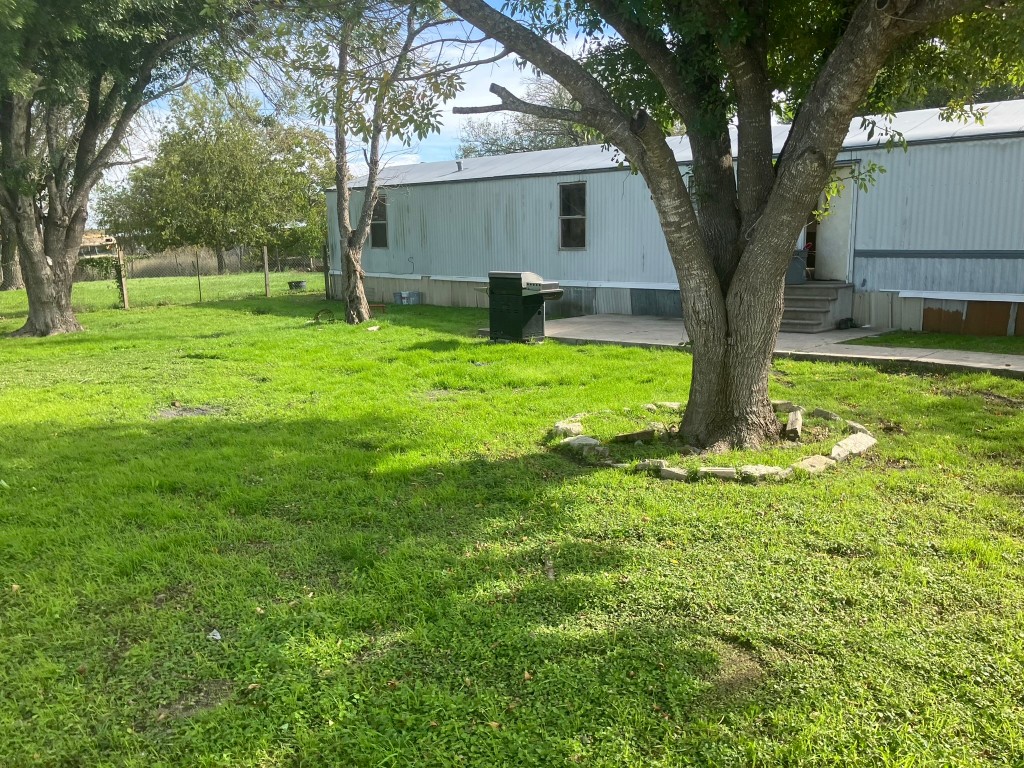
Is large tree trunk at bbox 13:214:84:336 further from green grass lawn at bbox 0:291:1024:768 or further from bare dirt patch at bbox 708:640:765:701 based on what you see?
bare dirt patch at bbox 708:640:765:701

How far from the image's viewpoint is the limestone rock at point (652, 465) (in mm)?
4824

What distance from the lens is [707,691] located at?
8.38 ft

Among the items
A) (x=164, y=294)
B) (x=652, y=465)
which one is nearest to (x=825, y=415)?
(x=652, y=465)

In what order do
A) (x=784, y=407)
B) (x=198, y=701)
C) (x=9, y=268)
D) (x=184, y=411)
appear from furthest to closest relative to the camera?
(x=9, y=268)
(x=184, y=411)
(x=784, y=407)
(x=198, y=701)

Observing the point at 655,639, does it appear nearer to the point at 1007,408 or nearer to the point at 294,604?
the point at 294,604

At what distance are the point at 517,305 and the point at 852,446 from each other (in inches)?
227

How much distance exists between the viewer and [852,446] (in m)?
5.15

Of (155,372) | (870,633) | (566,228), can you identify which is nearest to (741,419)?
(870,633)

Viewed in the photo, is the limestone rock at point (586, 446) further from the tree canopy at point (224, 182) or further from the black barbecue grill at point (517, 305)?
the tree canopy at point (224, 182)

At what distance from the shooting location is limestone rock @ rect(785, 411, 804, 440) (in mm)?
5387

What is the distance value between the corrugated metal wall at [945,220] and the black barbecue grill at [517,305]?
4.65 metres

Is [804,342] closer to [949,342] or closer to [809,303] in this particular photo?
[809,303]

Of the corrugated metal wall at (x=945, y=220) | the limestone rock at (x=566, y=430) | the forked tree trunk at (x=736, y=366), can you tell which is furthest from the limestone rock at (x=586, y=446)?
the corrugated metal wall at (x=945, y=220)

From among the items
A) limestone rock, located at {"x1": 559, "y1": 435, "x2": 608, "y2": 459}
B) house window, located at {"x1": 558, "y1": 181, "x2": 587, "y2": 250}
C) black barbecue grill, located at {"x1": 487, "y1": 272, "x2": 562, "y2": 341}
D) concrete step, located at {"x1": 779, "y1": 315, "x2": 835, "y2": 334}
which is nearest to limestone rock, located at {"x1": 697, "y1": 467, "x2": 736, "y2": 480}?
limestone rock, located at {"x1": 559, "y1": 435, "x2": 608, "y2": 459}
